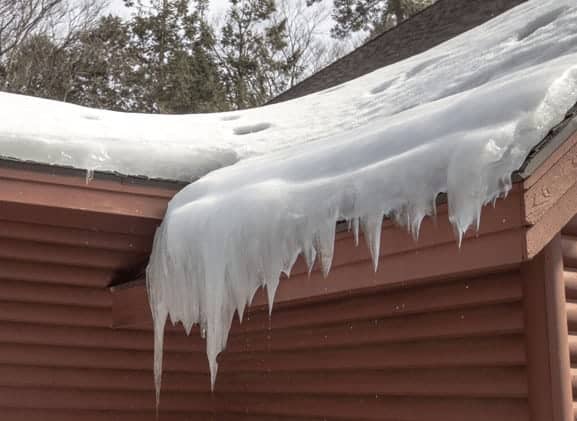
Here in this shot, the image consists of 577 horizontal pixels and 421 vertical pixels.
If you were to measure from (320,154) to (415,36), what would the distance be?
5537mm

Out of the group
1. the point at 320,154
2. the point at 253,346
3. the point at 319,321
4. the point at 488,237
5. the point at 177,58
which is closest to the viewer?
the point at 488,237

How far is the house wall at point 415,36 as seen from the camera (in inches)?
319

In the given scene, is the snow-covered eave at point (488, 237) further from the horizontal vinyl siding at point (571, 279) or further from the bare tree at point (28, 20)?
the bare tree at point (28, 20)

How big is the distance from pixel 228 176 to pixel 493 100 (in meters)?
1.59

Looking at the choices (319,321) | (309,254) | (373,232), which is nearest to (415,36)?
(319,321)

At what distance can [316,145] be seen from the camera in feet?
13.6

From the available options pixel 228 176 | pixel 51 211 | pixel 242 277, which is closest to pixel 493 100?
pixel 242 277

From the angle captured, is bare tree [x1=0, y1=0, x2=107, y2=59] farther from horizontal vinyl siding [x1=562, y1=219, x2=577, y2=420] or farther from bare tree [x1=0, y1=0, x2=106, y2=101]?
horizontal vinyl siding [x1=562, y1=219, x2=577, y2=420]

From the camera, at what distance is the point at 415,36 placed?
29.3ft

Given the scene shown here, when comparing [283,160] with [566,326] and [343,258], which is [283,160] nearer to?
[343,258]

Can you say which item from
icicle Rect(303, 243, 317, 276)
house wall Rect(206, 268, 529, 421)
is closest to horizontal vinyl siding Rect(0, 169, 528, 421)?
house wall Rect(206, 268, 529, 421)

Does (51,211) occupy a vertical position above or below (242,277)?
above

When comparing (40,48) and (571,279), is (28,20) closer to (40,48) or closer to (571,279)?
(40,48)

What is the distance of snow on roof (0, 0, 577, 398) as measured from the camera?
9.32ft
